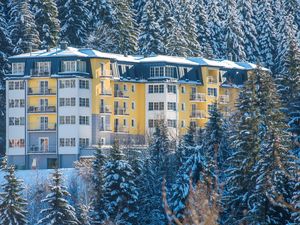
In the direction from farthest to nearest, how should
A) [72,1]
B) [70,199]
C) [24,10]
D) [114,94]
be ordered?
1. [72,1]
2. [24,10]
3. [114,94]
4. [70,199]

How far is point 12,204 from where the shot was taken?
54594 mm

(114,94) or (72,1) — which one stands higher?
(72,1)

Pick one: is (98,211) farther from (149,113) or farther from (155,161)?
(149,113)

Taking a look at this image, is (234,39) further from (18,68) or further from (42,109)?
(42,109)

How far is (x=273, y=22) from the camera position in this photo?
117000mm

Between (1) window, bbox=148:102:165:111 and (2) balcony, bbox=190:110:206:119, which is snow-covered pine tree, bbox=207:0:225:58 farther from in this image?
(1) window, bbox=148:102:165:111

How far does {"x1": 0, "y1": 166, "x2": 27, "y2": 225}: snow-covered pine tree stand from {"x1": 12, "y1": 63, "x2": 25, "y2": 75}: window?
27200mm

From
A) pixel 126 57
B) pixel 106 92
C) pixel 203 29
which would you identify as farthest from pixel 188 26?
pixel 106 92

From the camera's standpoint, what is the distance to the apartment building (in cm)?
8006

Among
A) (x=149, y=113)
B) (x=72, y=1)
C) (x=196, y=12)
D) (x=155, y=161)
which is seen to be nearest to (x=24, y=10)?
(x=72, y=1)

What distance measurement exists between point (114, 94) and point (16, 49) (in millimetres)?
11066

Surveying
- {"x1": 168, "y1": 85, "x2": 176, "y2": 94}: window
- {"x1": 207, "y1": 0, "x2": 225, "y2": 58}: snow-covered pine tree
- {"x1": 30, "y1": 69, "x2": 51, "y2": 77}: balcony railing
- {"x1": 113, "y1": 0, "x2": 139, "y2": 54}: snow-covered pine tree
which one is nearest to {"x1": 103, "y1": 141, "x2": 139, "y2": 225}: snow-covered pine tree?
{"x1": 30, "y1": 69, "x2": 51, "y2": 77}: balcony railing

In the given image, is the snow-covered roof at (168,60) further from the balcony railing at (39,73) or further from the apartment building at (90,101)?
the balcony railing at (39,73)

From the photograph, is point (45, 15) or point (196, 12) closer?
point (45, 15)
